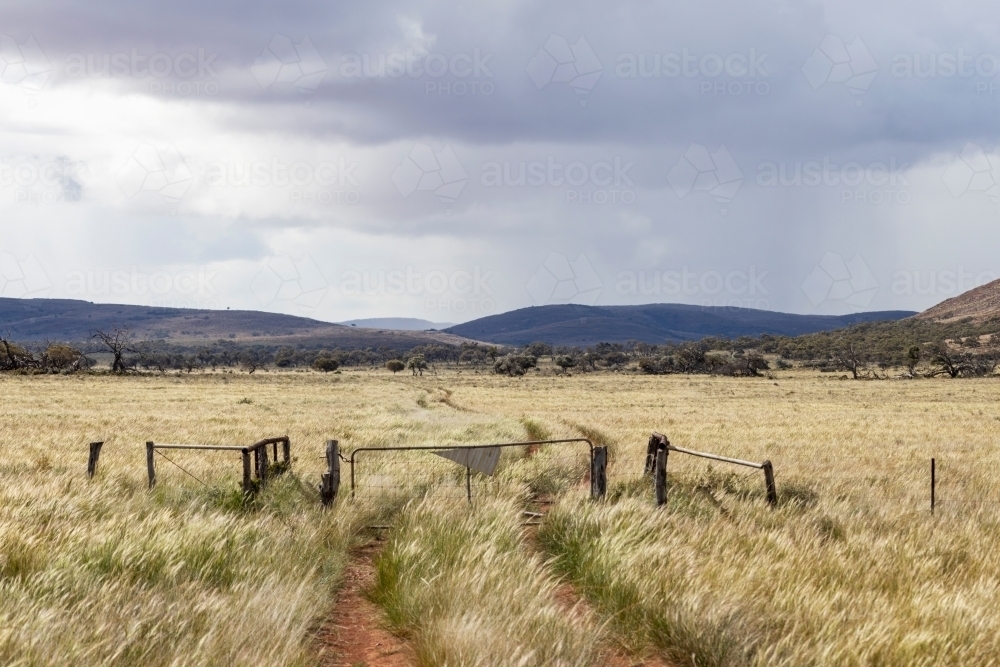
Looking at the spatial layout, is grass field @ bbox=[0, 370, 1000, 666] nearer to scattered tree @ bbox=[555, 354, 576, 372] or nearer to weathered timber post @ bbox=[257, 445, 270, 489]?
weathered timber post @ bbox=[257, 445, 270, 489]

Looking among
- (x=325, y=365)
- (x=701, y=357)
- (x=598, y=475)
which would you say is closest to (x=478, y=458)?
(x=598, y=475)

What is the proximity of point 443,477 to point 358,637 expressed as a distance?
6.79m

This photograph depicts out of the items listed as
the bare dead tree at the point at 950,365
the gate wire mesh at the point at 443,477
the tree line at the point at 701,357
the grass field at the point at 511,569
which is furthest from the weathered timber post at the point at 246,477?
the bare dead tree at the point at 950,365

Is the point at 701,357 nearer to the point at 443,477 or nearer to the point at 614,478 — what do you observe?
the point at 614,478

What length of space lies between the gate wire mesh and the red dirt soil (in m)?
2.80

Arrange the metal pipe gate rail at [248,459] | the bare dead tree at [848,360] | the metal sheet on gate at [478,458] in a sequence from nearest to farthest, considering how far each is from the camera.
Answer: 1. the metal pipe gate rail at [248,459]
2. the metal sheet on gate at [478,458]
3. the bare dead tree at [848,360]

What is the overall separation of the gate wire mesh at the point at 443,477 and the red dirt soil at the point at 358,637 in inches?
110

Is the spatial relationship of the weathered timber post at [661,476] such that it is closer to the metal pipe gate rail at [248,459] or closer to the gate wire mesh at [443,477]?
the gate wire mesh at [443,477]

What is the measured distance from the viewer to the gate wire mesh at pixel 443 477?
1104cm

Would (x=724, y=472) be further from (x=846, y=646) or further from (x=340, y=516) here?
(x=846, y=646)

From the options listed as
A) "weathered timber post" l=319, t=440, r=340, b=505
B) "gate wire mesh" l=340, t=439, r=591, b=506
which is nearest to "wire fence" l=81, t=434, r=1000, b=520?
"gate wire mesh" l=340, t=439, r=591, b=506

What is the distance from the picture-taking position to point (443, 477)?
43.1 feet

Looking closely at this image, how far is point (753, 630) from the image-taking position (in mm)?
5891

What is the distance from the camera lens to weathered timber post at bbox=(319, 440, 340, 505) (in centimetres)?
1029
